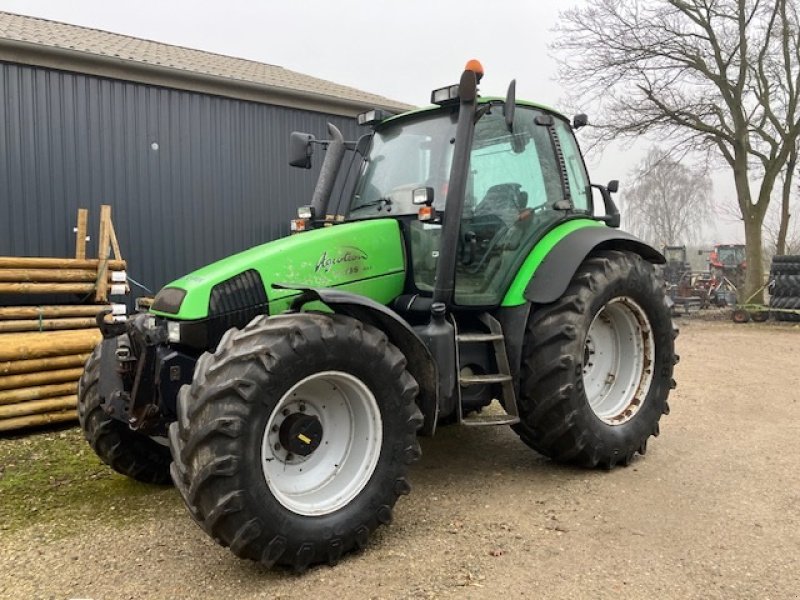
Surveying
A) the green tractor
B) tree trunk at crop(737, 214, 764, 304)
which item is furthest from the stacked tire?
the green tractor


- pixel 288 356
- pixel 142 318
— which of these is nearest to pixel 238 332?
pixel 288 356

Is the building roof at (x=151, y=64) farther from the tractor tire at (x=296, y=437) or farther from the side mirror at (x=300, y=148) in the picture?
the tractor tire at (x=296, y=437)

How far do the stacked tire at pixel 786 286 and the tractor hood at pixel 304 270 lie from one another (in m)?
13.6

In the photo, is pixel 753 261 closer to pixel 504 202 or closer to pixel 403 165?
pixel 504 202

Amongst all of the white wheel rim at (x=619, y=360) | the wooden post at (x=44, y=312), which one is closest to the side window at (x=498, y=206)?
the white wheel rim at (x=619, y=360)

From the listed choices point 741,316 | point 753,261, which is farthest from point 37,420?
point 753,261

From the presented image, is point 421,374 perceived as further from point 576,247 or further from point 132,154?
point 132,154

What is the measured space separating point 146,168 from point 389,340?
20.2 ft

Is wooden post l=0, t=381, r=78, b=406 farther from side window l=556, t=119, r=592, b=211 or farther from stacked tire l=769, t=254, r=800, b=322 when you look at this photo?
stacked tire l=769, t=254, r=800, b=322

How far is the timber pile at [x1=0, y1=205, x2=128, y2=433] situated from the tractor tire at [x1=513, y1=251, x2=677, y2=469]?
3755mm

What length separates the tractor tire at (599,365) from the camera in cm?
402

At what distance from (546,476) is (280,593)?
210 cm

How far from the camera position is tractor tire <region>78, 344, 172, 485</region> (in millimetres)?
3848

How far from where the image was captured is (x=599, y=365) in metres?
4.76
